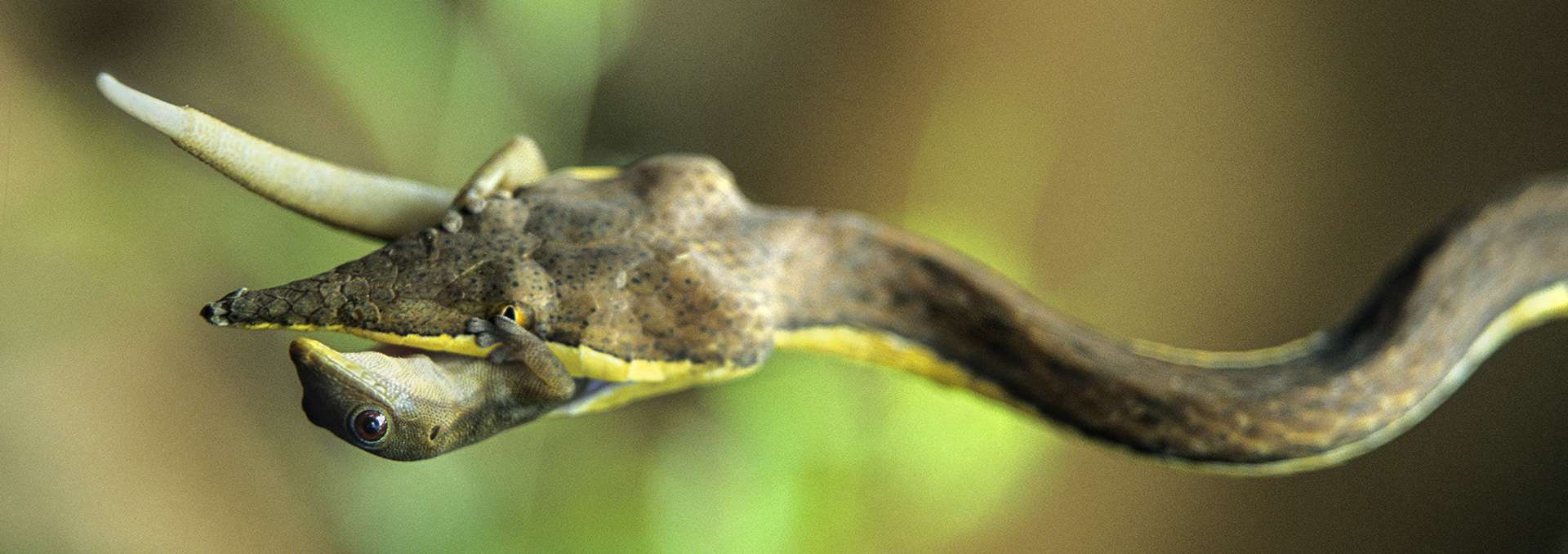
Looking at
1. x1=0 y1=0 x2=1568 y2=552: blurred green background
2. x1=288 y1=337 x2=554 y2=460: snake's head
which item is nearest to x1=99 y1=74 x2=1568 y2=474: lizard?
x1=288 y1=337 x2=554 y2=460: snake's head

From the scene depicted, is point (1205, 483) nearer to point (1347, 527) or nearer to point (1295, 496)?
point (1295, 496)

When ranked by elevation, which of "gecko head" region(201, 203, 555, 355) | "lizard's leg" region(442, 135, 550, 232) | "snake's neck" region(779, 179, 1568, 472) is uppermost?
"snake's neck" region(779, 179, 1568, 472)

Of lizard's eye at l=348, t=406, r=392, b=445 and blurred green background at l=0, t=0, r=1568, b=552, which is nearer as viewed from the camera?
lizard's eye at l=348, t=406, r=392, b=445

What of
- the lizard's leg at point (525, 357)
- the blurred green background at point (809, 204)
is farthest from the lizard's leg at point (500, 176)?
the blurred green background at point (809, 204)

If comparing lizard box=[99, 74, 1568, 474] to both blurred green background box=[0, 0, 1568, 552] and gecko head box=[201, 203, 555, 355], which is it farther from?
blurred green background box=[0, 0, 1568, 552]

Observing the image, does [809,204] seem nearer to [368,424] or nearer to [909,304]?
[909,304]

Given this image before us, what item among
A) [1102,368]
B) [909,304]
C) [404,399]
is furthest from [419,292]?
[1102,368]

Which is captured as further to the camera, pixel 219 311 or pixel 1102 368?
pixel 1102 368
